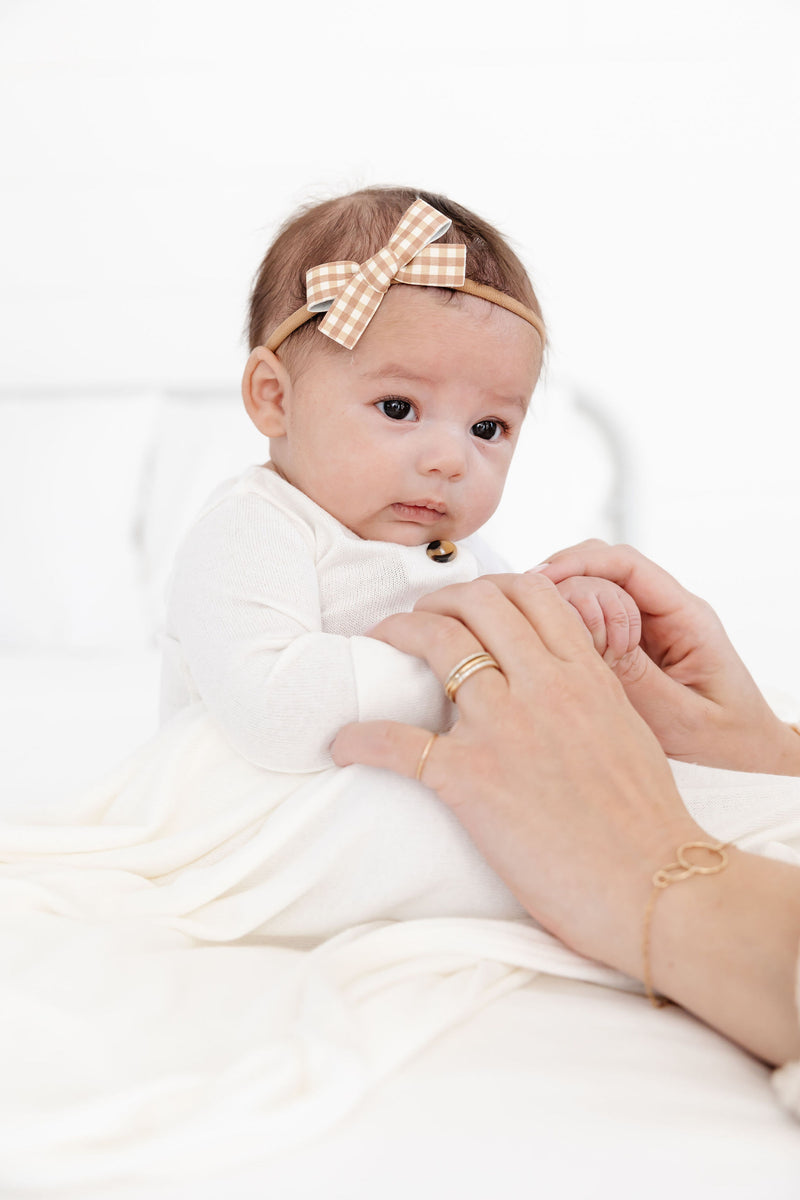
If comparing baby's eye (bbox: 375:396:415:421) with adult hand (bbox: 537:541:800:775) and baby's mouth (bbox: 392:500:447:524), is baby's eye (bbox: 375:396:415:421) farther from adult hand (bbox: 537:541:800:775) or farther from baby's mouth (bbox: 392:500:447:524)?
adult hand (bbox: 537:541:800:775)

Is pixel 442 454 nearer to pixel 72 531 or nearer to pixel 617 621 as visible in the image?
pixel 617 621

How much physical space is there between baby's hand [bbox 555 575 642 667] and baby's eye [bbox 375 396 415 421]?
28 cm

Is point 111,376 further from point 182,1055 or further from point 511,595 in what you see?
point 182,1055

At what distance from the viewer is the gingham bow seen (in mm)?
1220

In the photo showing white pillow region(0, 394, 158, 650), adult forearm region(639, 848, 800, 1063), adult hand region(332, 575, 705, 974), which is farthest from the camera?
white pillow region(0, 394, 158, 650)

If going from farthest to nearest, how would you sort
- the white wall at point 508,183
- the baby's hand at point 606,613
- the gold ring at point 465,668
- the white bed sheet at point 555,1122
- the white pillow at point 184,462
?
1. the white wall at point 508,183
2. the white pillow at point 184,462
3. the baby's hand at point 606,613
4. the gold ring at point 465,668
5. the white bed sheet at point 555,1122

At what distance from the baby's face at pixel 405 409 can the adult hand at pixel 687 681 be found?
0.60 feet

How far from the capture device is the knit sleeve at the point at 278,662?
40.6 inches

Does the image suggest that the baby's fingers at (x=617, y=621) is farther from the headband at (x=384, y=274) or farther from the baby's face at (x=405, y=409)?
the headband at (x=384, y=274)

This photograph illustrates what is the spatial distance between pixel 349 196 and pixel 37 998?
1049mm

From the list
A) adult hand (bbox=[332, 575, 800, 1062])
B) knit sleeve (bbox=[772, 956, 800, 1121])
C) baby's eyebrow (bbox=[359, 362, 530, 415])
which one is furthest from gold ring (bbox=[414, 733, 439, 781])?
baby's eyebrow (bbox=[359, 362, 530, 415])

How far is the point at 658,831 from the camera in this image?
87 centimetres

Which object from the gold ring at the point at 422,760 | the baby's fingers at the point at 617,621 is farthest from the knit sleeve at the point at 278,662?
the baby's fingers at the point at 617,621

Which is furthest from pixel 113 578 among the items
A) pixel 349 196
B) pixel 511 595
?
pixel 511 595
